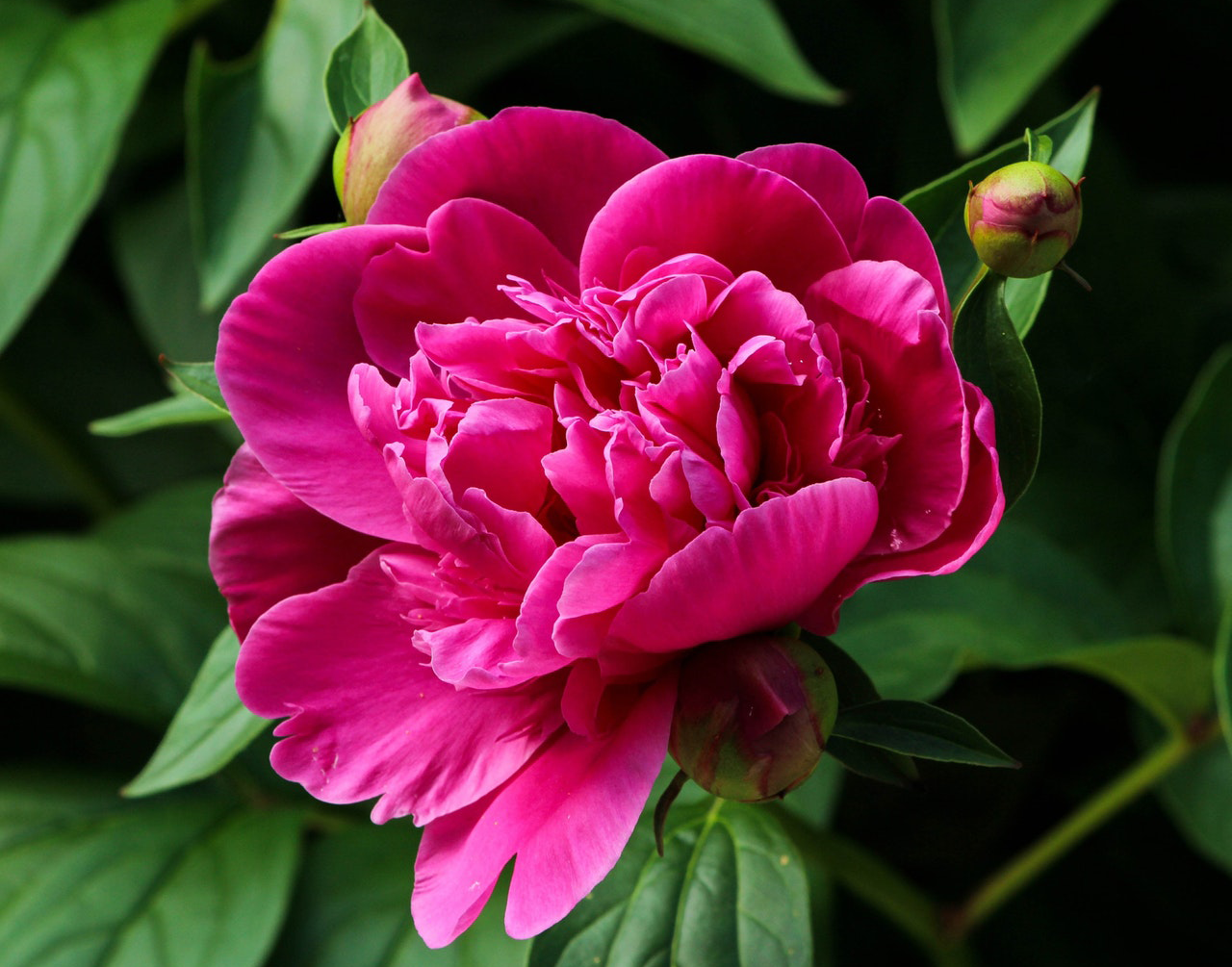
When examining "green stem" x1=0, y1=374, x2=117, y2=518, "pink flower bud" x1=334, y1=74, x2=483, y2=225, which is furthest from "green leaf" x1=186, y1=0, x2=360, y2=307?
"pink flower bud" x1=334, y1=74, x2=483, y2=225

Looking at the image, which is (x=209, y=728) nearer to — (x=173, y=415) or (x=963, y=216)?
(x=173, y=415)

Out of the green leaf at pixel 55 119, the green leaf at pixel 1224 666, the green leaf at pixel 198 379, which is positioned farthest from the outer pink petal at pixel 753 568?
the green leaf at pixel 55 119

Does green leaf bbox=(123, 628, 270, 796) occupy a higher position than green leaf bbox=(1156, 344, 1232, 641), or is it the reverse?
green leaf bbox=(123, 628, 270, 796)

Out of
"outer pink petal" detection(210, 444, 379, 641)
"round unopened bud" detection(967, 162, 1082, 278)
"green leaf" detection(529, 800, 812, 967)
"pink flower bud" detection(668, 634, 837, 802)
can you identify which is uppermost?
"round unopened bud" detection(967, 162, 1082, 278)

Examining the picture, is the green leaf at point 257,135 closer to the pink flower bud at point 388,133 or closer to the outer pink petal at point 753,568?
the pink flower bud at point 388,133

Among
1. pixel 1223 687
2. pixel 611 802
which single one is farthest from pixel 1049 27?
pixel 611 802

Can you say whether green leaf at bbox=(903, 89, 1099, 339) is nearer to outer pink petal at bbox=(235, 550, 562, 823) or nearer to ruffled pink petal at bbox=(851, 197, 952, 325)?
ruffled pink petal at bbox=(851, 197, 952, 325)
